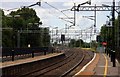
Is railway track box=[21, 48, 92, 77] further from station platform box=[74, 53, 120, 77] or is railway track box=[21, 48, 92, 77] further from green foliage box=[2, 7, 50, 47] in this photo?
green foliage box=[2, 7, 50, 47]

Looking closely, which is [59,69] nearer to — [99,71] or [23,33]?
[99,71]

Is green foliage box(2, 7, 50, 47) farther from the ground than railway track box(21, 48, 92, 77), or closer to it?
farther from the ground

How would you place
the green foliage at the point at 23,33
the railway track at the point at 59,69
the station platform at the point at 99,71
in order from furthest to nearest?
the green foliage at the point at 23,33
the railway track at the point at 59,69
the station platform at the point at 99,71

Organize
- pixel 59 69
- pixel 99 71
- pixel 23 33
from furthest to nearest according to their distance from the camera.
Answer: pixel 23 33
pixel 59 69
pixel 99 71

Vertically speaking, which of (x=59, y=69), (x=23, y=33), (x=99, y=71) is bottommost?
(x=59, y=69)

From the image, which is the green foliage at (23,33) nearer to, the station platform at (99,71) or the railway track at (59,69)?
the railway track at (59,69)

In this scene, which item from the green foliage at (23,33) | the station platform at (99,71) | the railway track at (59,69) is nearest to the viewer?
the station platform at (99,71)

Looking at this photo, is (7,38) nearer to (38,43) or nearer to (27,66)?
(38,43)

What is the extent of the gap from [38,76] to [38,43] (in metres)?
74.3

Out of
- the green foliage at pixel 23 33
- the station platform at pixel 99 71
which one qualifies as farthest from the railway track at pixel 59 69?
the green foliage at pixel 23 33

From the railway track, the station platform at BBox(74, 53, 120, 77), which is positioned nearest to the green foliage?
the railway track

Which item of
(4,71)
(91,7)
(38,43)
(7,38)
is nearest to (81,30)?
(38,43)

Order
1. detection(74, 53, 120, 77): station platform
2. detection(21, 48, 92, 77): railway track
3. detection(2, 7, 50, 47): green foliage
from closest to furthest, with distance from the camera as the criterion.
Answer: detection(74, 53, 120, 77): station platform
detection(21, 48, 92, 77): railway track
detection(2, 7, 50, 47): green foliage

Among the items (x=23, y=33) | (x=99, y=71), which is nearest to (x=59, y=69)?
(x=99, y=71)
